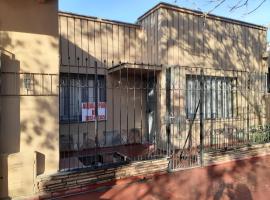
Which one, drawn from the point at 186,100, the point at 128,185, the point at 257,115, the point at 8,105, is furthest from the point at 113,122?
the point at 257,115

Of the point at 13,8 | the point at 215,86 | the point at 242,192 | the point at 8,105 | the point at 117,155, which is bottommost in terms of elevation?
the point at 242,192

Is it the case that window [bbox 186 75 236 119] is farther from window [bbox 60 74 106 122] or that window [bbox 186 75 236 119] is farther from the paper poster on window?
window [bbox 60 74 106 122]

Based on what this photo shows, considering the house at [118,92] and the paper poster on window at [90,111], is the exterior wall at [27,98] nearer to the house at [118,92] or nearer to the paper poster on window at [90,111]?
the house at [118,92]

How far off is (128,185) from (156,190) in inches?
22.5

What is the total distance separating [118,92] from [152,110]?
133cm

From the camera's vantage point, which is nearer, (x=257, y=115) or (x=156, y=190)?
(x=156, y=190)

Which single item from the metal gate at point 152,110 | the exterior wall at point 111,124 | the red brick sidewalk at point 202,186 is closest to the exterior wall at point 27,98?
the red brick sidewalk at point 202,186

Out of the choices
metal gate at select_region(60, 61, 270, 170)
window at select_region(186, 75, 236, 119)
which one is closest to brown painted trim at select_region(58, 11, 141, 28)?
metal gate at select_region(60, 61, 270, 170)

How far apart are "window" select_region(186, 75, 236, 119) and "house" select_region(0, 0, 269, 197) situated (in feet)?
0.12

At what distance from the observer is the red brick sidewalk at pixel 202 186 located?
15.2 ft

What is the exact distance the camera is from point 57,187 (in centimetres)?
454

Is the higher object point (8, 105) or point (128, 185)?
point (8, 105)

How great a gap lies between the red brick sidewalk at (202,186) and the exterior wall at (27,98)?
0.91 m

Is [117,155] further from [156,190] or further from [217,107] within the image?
[217,107]
